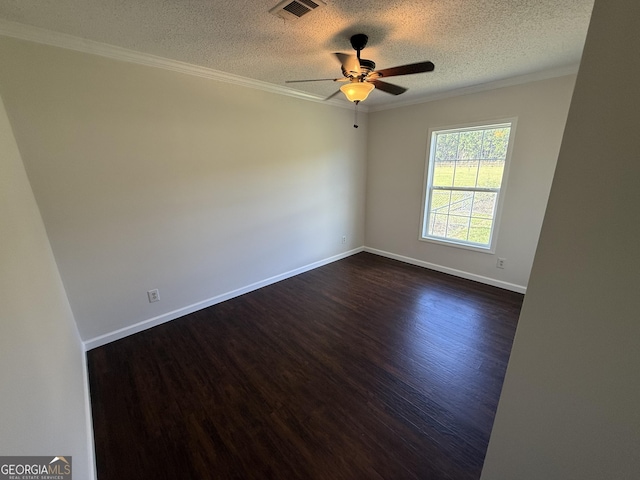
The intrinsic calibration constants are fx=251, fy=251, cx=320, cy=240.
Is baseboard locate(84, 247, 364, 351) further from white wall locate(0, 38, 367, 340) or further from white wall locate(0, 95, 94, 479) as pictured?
white wall locate(0, 95, 94, 479)

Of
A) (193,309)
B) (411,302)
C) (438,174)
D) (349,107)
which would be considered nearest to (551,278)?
(411,302)

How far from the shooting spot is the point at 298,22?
→ 1663mm

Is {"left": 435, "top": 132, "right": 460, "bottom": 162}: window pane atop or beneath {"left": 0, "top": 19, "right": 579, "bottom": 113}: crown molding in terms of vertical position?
beneath

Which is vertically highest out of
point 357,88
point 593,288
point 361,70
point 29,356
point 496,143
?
point 361,70

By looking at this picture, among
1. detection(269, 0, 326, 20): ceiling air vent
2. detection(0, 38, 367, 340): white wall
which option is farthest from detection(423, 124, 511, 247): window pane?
detection(269, 0, 326, 20): ceiling air vent

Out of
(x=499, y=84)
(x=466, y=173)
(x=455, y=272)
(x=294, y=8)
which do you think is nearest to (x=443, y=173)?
(x=466, y=173)

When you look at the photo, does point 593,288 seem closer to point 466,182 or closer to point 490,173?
point 490,173

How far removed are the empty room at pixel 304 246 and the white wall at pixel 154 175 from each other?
0.02m

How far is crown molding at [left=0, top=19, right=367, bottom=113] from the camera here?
65.3 inches

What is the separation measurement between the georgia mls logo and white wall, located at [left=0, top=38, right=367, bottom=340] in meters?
1.72

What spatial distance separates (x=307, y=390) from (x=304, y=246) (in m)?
2.23

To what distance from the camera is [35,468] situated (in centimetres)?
72

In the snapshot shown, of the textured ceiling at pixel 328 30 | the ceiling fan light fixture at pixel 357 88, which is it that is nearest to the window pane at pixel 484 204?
the textured ceiling at pixel 328 30

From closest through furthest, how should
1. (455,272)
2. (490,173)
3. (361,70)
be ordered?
(361,70)
(490,173)
(455,272)
